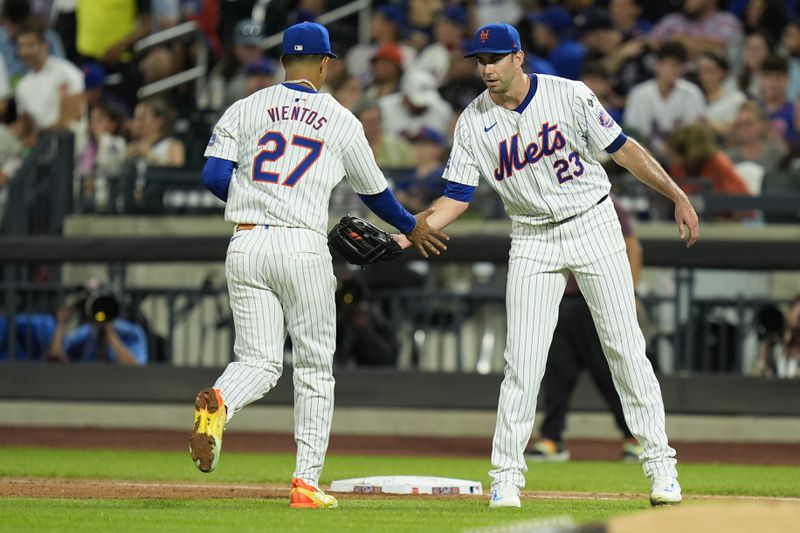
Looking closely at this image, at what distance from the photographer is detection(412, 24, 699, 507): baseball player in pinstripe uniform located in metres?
7.28

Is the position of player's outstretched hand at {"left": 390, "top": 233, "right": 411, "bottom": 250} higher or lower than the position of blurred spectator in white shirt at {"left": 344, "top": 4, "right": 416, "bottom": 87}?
lower

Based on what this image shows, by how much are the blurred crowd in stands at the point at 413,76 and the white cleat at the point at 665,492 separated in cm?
586

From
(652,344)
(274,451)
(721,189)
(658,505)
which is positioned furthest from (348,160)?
(721,189)

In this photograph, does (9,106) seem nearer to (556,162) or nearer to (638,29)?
(638,29)

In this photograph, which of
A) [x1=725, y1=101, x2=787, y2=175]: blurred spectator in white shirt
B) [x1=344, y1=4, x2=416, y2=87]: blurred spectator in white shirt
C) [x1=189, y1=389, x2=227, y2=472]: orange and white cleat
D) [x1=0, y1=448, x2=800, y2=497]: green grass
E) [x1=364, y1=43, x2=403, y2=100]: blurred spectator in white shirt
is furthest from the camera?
[x1=344, y1=4, x2=416, y2=87]: blurred spectator in white shirt

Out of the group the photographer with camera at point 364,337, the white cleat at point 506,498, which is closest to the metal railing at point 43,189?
the photographer with camera at point 364,337

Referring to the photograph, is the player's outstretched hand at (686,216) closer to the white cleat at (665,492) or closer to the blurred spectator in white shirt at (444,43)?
the white cleat at (665,492)

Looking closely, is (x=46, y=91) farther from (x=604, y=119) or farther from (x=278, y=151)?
(x=604, y=119)

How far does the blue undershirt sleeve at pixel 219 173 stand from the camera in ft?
23.7

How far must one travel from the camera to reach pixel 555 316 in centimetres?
741

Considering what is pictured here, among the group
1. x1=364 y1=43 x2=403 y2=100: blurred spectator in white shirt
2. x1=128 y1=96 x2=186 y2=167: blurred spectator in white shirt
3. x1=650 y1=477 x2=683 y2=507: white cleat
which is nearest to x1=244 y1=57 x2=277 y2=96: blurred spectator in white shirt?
x1=128 y1=96 x2=186 y2=167: blurred spectator in white shirt

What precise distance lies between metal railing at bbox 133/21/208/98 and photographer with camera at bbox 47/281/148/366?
4.81 meters

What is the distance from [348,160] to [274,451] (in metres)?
5.23

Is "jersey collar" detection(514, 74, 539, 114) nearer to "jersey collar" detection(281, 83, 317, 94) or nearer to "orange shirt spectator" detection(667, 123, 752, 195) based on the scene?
"jersey collar" detection(281, 83, 317, 94)
